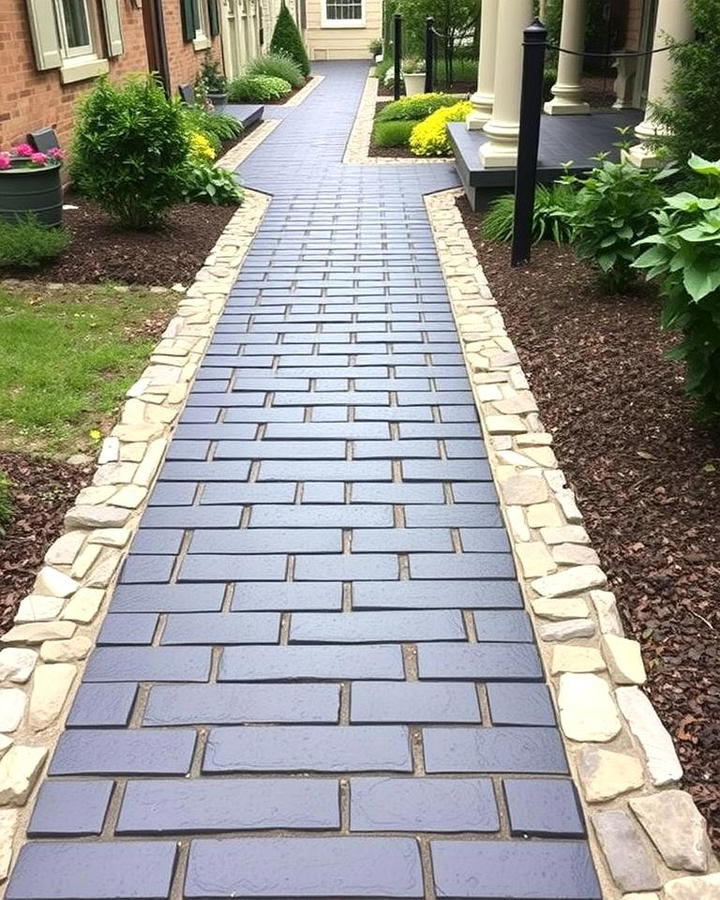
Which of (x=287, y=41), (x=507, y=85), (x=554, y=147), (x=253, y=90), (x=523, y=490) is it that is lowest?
(x=523, y=490)

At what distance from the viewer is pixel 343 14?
31938 millimetres

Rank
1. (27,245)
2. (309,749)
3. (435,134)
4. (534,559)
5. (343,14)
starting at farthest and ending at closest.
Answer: (343,14), (435,134), (27,245), (534,559), (309,749)

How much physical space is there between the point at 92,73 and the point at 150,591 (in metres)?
8.12

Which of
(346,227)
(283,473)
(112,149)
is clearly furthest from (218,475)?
(346,227)

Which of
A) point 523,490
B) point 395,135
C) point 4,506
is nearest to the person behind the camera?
point 4,506

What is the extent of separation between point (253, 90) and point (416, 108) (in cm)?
569

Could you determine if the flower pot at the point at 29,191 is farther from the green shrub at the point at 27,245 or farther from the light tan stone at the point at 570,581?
the light tan stone at the point at 570,581

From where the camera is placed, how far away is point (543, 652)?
2.73m

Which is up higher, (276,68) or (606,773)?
(276,68)

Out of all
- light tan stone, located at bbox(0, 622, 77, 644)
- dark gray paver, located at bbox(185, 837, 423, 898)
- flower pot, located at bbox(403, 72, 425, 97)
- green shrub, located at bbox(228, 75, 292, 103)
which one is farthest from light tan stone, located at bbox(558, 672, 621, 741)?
green shrub, located at bbox(228, 75, 292, 103)

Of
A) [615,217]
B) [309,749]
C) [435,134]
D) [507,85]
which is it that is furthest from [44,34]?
[309,749]

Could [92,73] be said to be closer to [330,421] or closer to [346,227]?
[346,227]

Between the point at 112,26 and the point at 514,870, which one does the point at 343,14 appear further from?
the point at 514,870

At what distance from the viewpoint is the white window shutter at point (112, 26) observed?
9930 mm
